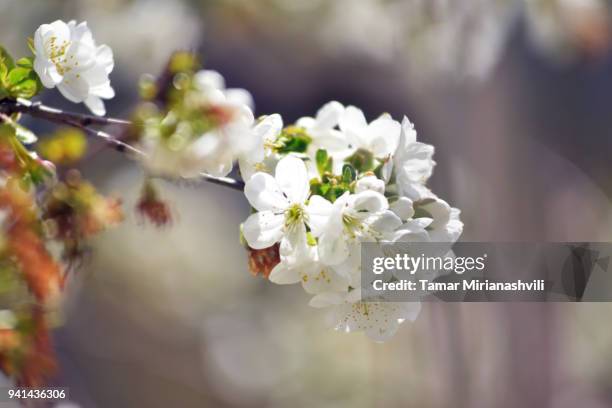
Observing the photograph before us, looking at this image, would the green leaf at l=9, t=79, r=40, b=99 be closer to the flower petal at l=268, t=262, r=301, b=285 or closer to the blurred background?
the flower petal at l=268, t=262, r=301, b=285

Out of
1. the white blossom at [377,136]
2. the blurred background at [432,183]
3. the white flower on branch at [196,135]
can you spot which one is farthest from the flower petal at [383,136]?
the blurred background at [432,183]

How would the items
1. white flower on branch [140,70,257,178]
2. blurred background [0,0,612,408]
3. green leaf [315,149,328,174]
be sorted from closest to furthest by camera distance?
white flower on branch [140,70,257,178], green leaf [315,149,328,174], blurred background [0,0,612,408]

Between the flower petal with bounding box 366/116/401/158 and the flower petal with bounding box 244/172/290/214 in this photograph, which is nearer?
the flower petal with bounding box 244/172/290/214

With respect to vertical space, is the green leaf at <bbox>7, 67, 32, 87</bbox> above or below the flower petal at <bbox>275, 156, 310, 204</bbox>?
above

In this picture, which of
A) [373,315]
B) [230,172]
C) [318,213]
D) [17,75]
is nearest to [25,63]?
[17,75]

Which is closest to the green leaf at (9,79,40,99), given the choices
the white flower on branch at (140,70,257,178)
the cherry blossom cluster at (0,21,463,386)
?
the cherry blossom cluster at (0,21,463,386)

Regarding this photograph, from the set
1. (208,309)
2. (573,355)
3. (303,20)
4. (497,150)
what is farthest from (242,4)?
(573,355)

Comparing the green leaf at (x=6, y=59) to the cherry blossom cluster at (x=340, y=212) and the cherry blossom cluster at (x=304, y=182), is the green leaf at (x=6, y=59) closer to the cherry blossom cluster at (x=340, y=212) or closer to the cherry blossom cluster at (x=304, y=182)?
the cherry blossom cluster at (x=304, y=182)
